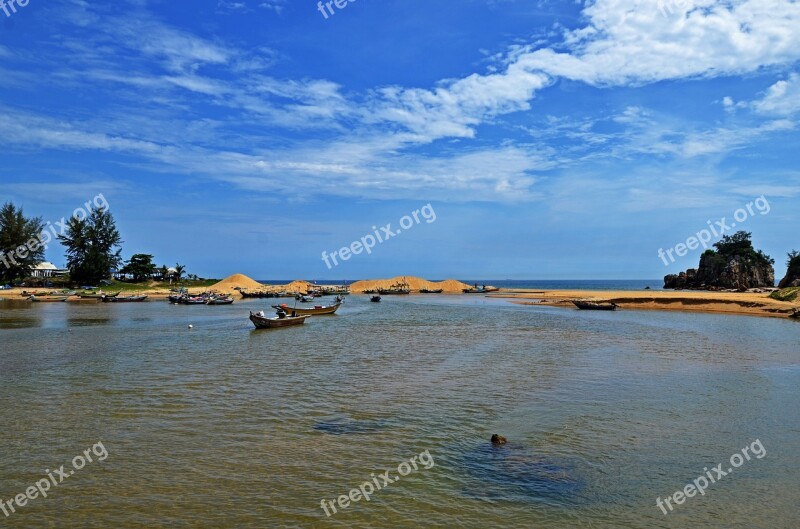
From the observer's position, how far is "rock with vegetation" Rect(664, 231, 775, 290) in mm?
93438

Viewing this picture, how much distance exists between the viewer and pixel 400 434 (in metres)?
11.5

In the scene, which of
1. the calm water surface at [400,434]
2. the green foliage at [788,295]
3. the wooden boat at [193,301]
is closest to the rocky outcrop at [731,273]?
the green foliage at [788,295]

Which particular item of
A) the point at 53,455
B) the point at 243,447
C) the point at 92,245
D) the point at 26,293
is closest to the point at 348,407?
the point at 243,447

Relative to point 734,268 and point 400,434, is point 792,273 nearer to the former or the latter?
point 734,268

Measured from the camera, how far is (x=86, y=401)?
14453 mm

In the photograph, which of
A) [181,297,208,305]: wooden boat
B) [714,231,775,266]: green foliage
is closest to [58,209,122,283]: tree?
[181,297,208,305]: wooden boat

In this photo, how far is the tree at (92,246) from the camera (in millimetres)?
85625

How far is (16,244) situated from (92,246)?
34.6 feet

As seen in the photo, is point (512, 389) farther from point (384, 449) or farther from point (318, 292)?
point (318, 292)

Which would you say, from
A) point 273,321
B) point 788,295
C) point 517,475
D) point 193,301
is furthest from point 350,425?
point 193,301

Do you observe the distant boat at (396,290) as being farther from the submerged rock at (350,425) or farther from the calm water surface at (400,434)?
the submerged rock at (350,425)

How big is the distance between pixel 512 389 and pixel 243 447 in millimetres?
8825

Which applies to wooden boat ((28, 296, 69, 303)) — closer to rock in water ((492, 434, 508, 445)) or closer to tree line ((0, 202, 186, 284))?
tree line ((0, 202, 186, 284))

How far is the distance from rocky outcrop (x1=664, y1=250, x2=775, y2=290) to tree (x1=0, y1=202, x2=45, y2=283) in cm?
11785
